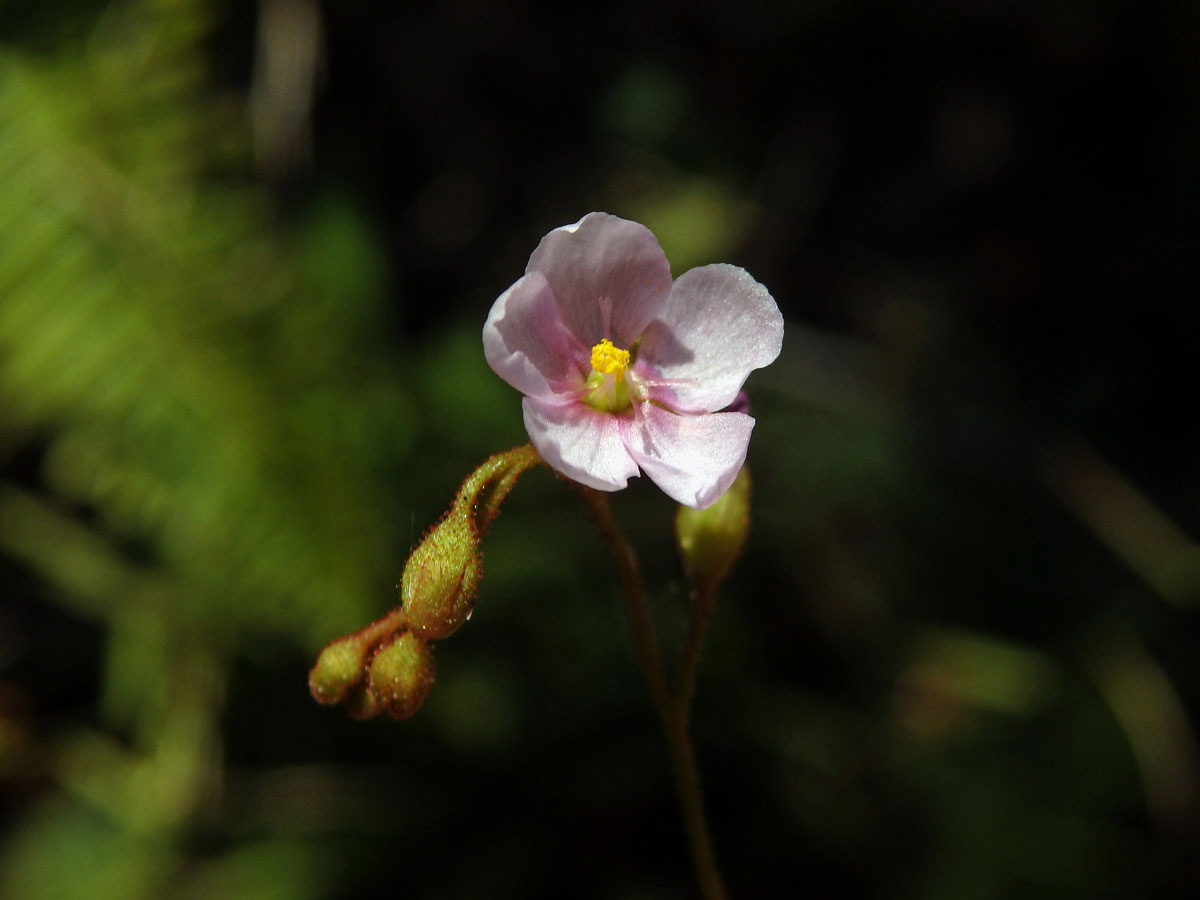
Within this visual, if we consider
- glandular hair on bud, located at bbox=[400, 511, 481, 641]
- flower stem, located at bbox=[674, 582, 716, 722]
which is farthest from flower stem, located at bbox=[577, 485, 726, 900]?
glandular hair on bud, located at bbox=[400, 511, 481, 641]

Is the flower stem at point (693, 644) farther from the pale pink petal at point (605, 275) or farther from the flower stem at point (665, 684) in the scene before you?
the pale pink petal at point (605, 275)

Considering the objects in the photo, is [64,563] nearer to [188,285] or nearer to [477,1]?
[188,285]

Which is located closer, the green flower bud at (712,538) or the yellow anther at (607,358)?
the green flower bud at (712,538)

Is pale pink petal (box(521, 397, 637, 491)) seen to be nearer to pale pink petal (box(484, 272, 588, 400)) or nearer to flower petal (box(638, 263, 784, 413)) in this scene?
pale pink petal (box(484, 272, 588, 400))

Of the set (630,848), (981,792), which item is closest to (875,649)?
(981,792)

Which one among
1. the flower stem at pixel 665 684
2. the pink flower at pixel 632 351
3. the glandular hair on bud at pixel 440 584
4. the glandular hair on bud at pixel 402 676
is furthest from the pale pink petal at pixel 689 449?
the glandular hair on bud at pixel 402 676

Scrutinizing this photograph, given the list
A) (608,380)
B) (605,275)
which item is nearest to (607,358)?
(608,380)

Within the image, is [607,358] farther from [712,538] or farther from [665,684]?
[665,684]
